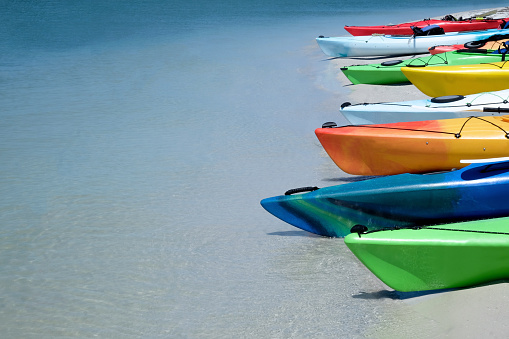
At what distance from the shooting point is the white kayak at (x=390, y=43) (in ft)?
33.9

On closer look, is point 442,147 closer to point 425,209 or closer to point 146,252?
point 425,209

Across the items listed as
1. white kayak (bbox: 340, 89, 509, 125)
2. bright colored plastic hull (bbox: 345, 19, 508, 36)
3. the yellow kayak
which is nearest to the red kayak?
bright colored plastic hull (bbox: 345, 19, 508, 36)

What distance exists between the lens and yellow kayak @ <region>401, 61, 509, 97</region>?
7094 millimetres

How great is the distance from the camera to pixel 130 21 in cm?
2103

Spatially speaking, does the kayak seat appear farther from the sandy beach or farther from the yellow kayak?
the sandy beach

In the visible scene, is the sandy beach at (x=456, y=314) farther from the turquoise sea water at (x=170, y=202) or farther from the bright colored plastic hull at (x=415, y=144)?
the bright colored plastic hull at (x=415, y=144)

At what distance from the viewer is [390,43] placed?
37.3 feet

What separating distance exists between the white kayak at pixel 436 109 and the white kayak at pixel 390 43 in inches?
179

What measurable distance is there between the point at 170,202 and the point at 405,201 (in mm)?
2279

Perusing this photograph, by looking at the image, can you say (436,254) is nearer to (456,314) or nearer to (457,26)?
(456,314)

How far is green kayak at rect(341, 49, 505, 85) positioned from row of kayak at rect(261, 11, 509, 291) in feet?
6.63

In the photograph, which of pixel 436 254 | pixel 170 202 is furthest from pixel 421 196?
pixel 170 202

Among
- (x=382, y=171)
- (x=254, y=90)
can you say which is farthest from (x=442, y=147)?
(x=254, y=90)

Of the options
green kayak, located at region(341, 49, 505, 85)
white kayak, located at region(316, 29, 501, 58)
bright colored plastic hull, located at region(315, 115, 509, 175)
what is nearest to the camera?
bright colored plastic hull, located at region(315, 115, 509, 175)
